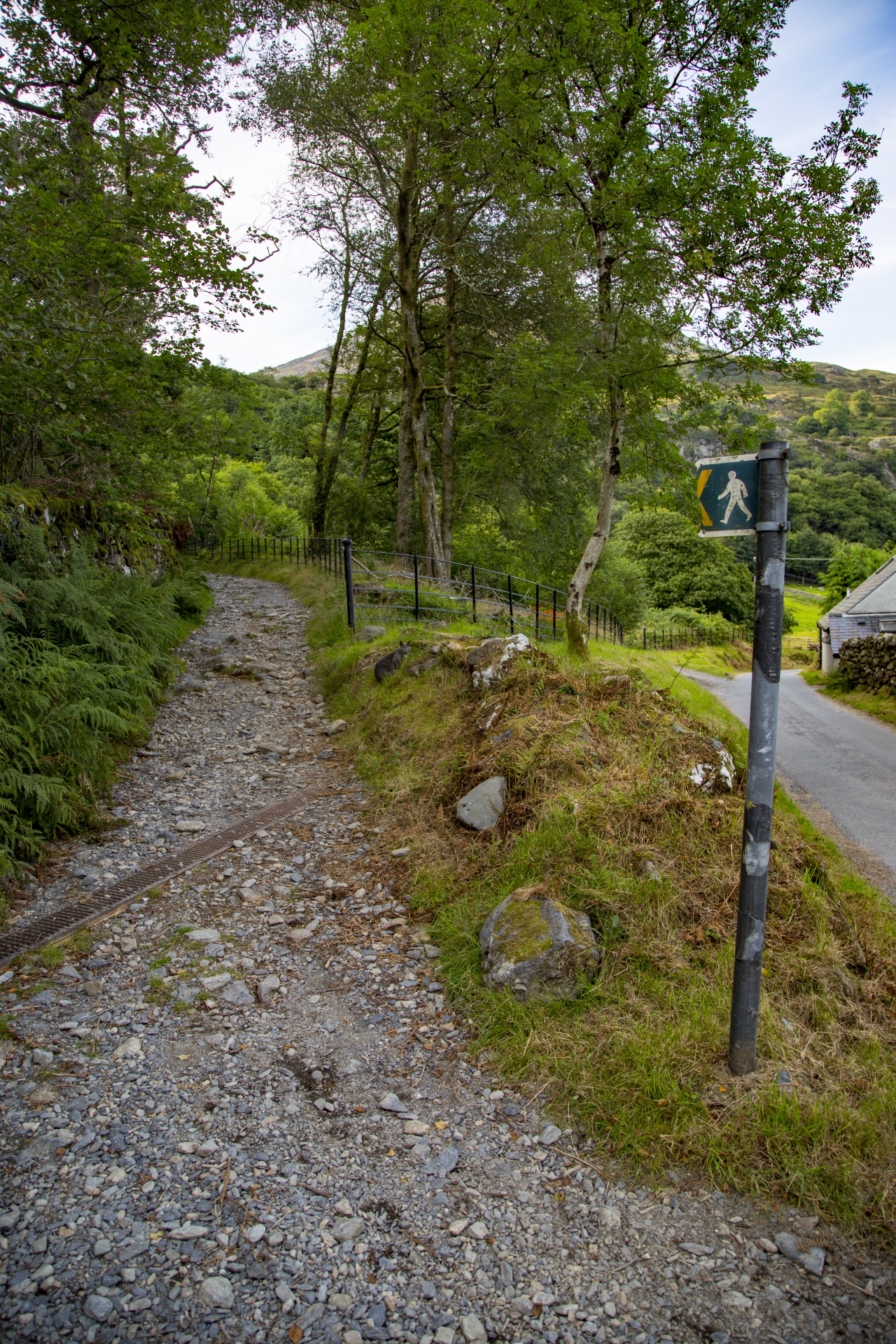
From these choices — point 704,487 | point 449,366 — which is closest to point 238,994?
point 704,487

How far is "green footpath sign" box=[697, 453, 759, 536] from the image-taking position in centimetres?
301

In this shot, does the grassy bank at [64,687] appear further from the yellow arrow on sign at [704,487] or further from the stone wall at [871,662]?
the stone wall at [871,662]

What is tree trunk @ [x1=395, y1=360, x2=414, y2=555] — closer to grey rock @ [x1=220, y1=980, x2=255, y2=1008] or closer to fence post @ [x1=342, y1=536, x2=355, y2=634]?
fence post @ [x1=342, y1=536, x2=355, y2=634]

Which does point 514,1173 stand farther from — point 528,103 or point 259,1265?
point 528,103

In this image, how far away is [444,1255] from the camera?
2.64 metres

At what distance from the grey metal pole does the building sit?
1990 cm

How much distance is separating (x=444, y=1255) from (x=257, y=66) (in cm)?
1949

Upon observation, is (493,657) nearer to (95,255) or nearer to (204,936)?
(204,936)

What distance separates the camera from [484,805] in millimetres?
5652

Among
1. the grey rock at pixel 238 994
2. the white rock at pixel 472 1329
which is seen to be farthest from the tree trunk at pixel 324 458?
the white rock at pixel 472 1329

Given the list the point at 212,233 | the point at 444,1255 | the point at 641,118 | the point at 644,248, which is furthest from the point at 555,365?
the point at 444,1255

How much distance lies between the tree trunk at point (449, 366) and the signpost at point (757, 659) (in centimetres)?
1223

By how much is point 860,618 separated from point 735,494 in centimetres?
2237

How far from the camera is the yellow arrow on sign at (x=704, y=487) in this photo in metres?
3.09
